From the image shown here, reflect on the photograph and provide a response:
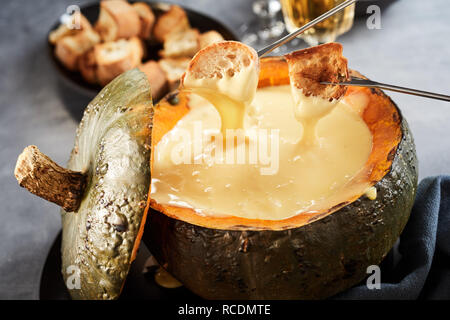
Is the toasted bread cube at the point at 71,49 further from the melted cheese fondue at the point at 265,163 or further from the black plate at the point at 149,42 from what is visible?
the melted cheese fondue at the point at 265,163

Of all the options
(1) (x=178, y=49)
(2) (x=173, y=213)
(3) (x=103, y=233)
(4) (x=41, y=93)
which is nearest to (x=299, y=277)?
(2) (x=173, y=213)

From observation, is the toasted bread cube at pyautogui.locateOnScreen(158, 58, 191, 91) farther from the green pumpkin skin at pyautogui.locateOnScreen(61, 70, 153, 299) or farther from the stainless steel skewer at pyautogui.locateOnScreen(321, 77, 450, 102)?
the stainless steel skewer at pyautogui.locateOnScreen(321, 77, 450, 102)

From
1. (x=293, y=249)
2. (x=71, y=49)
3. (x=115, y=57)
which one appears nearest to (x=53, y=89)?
(x=71, y=49)

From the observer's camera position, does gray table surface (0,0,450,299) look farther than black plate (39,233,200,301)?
Yes

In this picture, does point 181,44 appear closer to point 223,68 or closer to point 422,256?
point 223,68

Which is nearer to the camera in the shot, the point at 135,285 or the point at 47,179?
the point at 47,179

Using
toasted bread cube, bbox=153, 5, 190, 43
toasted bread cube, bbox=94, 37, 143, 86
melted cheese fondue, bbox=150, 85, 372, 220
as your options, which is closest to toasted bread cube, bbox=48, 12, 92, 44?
toasted bread cube, bbox=94, 37, 143, 86
